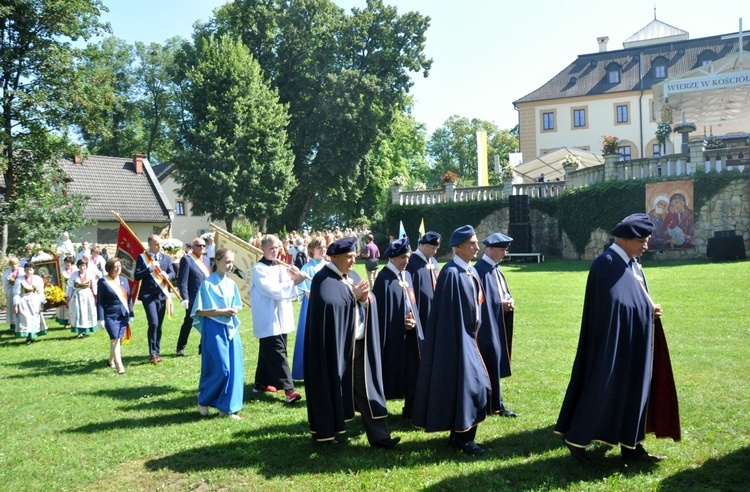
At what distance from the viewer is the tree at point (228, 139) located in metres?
36.7

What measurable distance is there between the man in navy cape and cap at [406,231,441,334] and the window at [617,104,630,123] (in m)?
49.5

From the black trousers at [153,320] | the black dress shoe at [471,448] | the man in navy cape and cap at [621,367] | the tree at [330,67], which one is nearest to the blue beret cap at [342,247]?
the black dress shoe at [471,448]

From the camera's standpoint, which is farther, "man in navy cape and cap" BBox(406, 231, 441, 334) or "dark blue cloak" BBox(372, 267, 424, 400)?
"man in navy cape and cap" BBox(406, 231, 441, 334)

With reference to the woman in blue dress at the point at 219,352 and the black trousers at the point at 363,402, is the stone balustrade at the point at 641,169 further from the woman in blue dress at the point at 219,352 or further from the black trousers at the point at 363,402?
the black trousers at the point at 363,402

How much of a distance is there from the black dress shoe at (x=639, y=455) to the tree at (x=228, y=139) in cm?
3235

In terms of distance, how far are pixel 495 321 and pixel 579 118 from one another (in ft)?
165

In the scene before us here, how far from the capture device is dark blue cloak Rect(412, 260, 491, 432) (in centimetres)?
616

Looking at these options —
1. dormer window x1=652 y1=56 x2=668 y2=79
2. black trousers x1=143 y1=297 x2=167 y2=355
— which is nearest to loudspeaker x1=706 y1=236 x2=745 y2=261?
black trousers x1=143 y1=297 x2=167 y2=355

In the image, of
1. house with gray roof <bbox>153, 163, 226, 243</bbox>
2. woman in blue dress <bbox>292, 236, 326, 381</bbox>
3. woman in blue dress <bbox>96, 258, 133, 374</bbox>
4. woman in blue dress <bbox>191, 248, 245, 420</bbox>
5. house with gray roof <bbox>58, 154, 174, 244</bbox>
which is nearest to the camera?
woman in blue dress <bbox>191, 248, 245, 420</bbox>

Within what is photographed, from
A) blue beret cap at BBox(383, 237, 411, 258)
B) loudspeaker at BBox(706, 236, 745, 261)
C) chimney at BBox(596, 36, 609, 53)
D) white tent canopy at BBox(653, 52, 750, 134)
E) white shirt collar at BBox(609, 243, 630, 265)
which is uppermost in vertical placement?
chimney at BBox(596, 36, 609, 53)

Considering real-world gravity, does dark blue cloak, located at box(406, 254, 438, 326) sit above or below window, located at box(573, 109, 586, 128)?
below

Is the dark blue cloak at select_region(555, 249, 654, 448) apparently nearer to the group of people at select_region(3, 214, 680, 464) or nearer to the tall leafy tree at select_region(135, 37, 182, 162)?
the group of people at select_region(3, 214, 680, 464)

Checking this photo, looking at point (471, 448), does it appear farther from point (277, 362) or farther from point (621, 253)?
point (277, 362)

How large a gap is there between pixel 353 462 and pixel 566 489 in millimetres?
1876
